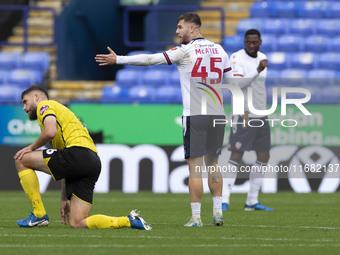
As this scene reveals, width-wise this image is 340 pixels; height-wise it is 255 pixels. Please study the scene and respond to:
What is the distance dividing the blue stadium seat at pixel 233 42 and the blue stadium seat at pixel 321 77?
1.63m

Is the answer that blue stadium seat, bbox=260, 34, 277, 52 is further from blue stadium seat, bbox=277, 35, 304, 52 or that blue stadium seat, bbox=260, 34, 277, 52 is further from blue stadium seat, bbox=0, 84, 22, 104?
blue stadium seat, bbox=0, 84, 22, 104

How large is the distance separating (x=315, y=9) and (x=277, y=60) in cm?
212

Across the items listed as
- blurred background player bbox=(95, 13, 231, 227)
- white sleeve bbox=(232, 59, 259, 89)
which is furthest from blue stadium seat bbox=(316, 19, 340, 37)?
blurred background player bbox=(95, 13, 231, 227)

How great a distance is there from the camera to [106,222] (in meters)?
7.65

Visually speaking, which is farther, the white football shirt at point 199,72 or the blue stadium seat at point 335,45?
the blue stadium seat at point 335,45

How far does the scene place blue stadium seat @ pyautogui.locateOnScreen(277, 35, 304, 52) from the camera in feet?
59.4

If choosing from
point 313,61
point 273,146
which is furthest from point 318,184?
point 313,61

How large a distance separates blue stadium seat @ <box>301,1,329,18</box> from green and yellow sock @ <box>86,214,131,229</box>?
12375 millimetres

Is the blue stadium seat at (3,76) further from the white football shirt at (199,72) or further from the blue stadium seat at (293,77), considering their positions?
the white football shirt at (199,72)

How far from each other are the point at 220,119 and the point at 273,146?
6.49m

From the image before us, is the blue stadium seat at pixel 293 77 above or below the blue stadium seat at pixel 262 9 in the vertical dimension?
below

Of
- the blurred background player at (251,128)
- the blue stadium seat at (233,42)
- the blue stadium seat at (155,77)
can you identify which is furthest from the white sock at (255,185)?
the blue stadium seat at (233,42)

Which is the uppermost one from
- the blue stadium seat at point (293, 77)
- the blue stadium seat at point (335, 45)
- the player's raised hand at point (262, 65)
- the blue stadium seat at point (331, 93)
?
the player's raised hand at point (262, 65)

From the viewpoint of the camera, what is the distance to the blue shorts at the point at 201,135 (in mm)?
7934
